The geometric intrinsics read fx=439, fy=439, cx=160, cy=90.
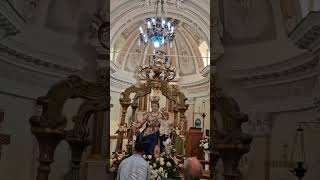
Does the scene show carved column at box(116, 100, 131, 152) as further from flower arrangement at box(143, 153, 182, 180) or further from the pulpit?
flower arrangement at box(143, 153, 182, 180)

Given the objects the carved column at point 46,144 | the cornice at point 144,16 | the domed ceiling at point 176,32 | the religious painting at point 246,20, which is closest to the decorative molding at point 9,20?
the carved column at point 46,144

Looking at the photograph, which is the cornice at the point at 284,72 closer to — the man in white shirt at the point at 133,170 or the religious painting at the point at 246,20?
the religious painting at the point at 246,20

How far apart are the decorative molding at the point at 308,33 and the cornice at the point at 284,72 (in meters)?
0.09

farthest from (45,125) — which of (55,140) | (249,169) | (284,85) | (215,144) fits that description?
(284,85)

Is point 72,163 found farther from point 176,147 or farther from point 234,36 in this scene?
point 176,147

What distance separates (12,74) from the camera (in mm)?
3586

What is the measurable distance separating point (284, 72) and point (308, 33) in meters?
0.42

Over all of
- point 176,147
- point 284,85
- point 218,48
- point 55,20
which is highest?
point 55,20

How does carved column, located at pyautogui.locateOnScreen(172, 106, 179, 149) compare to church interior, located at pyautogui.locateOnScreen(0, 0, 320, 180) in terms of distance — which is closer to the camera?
church interior, located at pyautogui.locateOnScreen(0, 0, 320, 180)

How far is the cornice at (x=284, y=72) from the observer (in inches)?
145

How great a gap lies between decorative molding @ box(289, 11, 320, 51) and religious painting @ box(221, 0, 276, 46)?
0.65 feet

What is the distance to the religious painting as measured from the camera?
3.87 meters

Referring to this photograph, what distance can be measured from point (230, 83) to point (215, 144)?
0.55 m

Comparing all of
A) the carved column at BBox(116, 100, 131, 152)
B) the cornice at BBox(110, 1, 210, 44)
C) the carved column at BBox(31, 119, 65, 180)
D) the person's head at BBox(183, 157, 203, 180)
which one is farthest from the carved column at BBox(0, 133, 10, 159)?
the cornice at BBox(110, 1, 210, 44)
